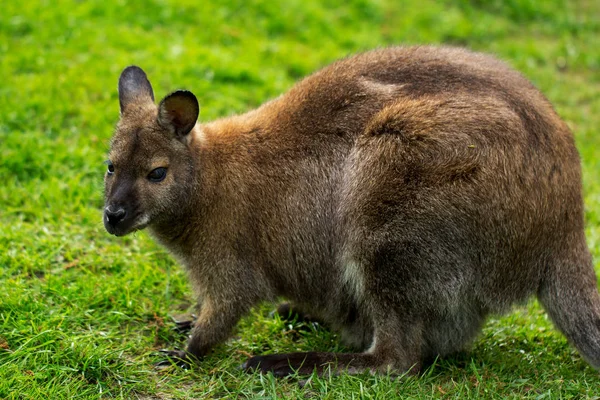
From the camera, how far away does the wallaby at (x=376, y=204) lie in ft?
15.3

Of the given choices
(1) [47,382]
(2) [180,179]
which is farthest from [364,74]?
(1) [47,382]

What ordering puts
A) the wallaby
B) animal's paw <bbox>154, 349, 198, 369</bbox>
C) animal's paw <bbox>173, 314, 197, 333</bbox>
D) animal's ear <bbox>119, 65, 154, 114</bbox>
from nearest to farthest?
the wallaby, animal's paw <bbox>154, 349, 198, 369</bbox>, animal's ear <bbox>119, 65, 154, 114</bbox>, animal's paw <bbox>173, 314, 197, 333</bbox>

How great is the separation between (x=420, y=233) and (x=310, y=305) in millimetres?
1003

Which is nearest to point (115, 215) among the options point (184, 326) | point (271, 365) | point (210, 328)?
point (210, 328)

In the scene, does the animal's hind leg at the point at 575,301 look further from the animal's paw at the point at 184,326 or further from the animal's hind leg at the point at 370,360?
the animal's paw at the point at 184,326

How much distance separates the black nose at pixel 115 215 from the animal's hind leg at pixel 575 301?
2.54m

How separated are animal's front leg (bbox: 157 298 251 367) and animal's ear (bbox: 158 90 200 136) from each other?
1094 mm

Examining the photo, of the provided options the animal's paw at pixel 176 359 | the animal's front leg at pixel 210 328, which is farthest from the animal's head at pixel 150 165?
the animal's paw at pixel 176 359

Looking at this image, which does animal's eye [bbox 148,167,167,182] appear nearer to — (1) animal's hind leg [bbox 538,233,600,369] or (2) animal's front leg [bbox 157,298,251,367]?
(2) animal's front leg [bbox 157,298,251,367]

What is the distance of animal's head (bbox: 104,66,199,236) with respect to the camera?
189 inches

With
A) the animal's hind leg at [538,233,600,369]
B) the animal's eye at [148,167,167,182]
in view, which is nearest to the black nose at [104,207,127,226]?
Answer: the animal's eye at [148,167,167,182]

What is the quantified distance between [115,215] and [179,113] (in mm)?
740

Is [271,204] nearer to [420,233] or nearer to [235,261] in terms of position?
[235,261]

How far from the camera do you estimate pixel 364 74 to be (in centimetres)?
522
